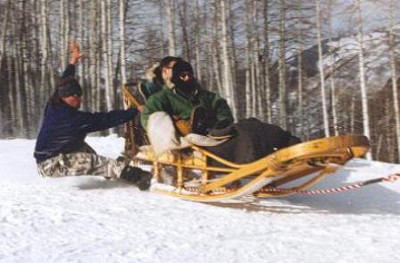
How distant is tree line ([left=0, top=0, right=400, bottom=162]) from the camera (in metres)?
21.0

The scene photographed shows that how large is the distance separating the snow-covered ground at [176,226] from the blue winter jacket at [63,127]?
313mm

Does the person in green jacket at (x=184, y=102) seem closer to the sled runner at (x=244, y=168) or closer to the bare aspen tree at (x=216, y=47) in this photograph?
the sled runner at (x=244, y=168)

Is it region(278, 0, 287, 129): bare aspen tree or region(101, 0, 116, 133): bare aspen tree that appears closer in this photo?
region(101, 0, 116, 133): bare aspen tree

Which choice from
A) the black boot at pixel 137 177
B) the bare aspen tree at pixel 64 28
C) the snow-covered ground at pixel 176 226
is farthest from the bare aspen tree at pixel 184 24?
the black boot at pixel 137 177

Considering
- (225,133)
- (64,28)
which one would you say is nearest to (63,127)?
(225,133)

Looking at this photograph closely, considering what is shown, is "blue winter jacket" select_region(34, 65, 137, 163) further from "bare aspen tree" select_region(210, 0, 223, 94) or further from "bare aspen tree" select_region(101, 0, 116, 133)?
"bare aspen tree" select_region(210, 0, 223, 94)

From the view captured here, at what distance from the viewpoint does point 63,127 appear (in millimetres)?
5598

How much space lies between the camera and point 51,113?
564 centimetres

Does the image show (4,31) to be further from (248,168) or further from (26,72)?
(248,168)

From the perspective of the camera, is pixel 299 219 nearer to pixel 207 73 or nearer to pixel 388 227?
pixel 388 227

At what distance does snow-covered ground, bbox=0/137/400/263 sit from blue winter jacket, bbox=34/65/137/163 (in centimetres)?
31

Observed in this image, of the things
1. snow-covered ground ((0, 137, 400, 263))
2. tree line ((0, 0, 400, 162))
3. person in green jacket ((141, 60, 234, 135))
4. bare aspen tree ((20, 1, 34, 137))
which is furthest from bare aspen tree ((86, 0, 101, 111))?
snow-covered ground ((0, 137, 400, 263))

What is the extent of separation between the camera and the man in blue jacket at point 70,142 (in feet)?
18.4

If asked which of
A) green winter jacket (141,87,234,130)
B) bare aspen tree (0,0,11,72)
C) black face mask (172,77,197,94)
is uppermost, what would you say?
bare aspen tree (0,0,11,72)
